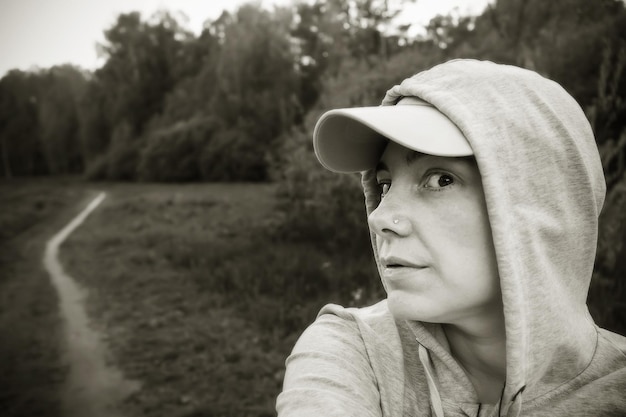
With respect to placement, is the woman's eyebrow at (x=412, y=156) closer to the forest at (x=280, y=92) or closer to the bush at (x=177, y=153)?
the forest at (x=280, y=92)

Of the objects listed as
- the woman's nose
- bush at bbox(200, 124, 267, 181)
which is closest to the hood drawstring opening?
the woman's nose

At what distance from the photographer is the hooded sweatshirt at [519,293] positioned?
112 cm

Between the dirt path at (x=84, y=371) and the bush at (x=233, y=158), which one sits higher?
the bush at (x=233, y=158)

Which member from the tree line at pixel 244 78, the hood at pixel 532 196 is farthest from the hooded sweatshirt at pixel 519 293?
the tree line at pixel 244 78

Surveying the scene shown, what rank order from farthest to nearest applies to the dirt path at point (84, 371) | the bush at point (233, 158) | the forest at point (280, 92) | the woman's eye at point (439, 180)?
the bush at point (233, 158), the forest at point (280, 92), the dirt path at point (84, 371), the woman's eye at point (439, 180)

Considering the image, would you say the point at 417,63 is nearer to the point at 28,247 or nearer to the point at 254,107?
the point at 28,247

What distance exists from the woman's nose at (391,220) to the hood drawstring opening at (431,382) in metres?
0.44

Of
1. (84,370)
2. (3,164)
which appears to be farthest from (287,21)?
(84,370)

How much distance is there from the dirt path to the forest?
304cm

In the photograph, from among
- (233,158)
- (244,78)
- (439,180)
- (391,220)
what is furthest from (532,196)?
(244,78)

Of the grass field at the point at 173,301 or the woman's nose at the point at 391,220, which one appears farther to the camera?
the grass field at the point at 173,301

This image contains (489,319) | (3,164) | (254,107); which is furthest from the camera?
(254,107)

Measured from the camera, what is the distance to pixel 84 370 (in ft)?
15.3

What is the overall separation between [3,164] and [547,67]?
897cm
